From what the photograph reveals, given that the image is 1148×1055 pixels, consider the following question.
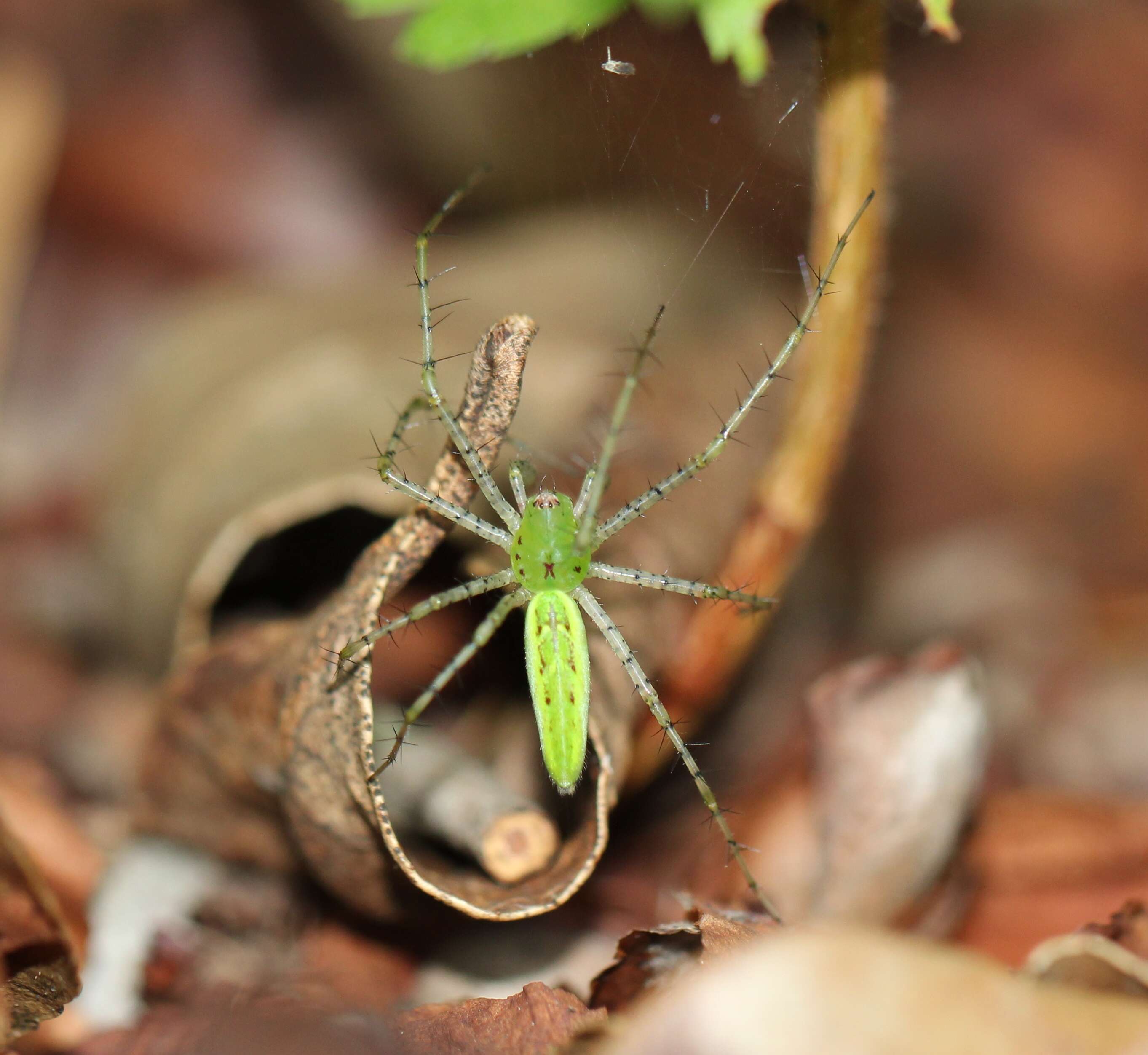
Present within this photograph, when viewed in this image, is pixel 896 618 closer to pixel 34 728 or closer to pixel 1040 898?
pixel 1040 898

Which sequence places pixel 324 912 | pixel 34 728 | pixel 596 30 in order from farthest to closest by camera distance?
pixel 34 728, pixel 324 912, pixel 596 30

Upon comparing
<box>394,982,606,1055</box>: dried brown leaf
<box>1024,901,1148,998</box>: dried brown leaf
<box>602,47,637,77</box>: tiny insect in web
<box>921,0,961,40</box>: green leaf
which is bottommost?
<box>394,982,606,1055</box>: dried brown leaf

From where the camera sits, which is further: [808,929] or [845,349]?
[845,349]

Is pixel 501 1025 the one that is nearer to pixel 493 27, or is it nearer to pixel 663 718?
pixel 663 718

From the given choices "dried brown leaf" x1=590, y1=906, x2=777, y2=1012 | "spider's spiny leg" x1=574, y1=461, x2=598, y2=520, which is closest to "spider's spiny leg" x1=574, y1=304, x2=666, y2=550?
"spider's spiny leg" x1=574, y1=461, x2=598, y2=520

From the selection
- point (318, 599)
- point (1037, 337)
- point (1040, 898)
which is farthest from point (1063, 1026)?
point (1037, 337)

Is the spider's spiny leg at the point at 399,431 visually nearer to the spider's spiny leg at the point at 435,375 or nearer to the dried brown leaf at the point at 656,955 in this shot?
the spider's spiny leg at the point at 435,375

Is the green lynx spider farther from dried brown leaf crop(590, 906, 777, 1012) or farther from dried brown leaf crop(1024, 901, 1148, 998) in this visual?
dried brown leaf crop(1024, 901, 1148, 998)

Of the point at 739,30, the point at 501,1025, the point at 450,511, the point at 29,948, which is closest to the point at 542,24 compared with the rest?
the point at 739,30
